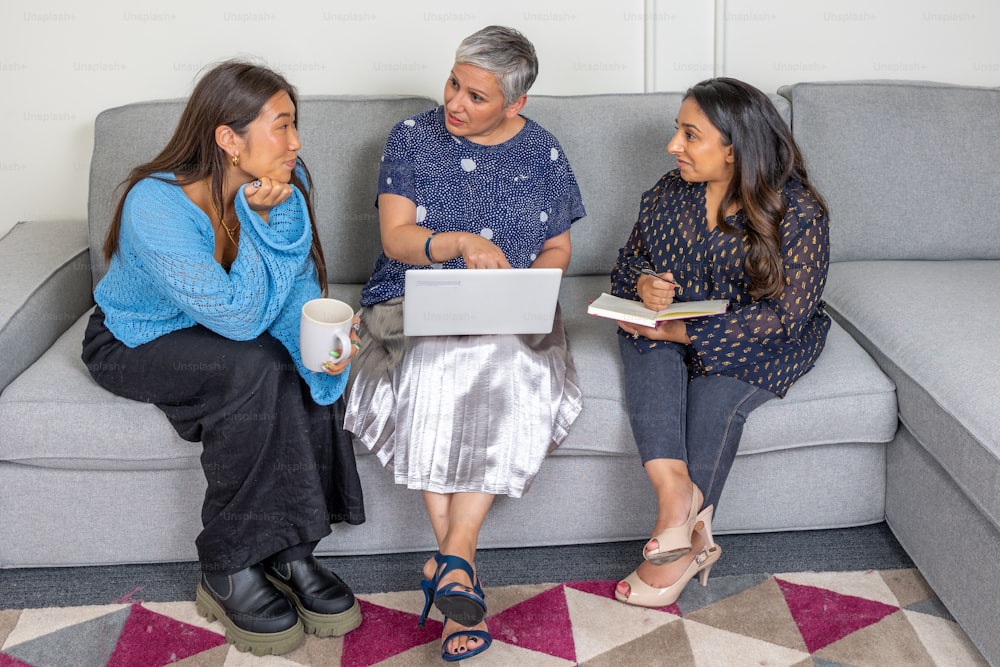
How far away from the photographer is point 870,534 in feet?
6.66

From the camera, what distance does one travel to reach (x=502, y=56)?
1.96 meters

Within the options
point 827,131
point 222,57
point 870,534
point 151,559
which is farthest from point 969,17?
point 151,559

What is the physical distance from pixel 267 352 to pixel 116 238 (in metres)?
0.36

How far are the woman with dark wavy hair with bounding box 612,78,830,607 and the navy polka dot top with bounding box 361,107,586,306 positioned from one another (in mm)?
319

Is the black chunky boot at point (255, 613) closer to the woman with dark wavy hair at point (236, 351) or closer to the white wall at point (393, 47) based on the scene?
the woman with dark wavy hair at point (236, 351)

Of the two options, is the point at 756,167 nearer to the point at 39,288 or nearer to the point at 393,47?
Answer: the point at 393,47

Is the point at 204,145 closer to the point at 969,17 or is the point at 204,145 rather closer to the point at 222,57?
the point at 222,57

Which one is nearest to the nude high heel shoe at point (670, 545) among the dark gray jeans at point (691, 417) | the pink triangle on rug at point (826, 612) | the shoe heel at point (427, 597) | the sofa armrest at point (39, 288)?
the dark gray jeans at point (691, 417)

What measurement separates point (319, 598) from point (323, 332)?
51 cm

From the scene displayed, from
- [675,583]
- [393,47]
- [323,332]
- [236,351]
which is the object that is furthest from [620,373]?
[393,47]

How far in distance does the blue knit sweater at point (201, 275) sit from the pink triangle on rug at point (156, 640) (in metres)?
0.47

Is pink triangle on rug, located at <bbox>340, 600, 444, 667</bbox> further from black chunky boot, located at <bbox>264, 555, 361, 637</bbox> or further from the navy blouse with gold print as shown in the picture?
the navy blouse with gold print

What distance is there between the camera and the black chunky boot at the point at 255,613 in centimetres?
169

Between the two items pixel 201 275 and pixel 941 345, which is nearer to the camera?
pixel 201 275
